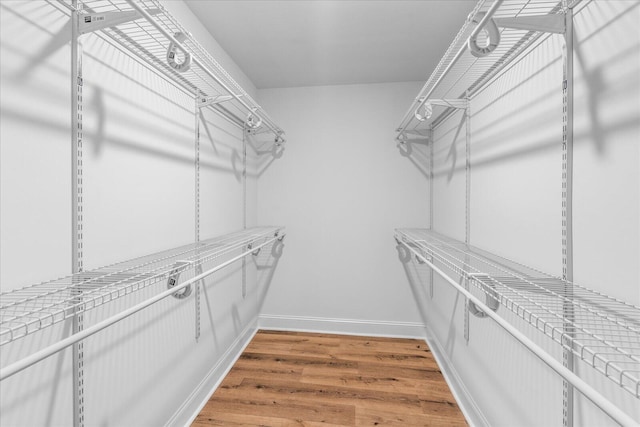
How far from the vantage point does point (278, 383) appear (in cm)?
172

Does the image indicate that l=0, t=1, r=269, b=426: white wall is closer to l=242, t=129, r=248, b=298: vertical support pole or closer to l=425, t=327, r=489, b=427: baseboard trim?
l=242, t=129, r=248, b=298: vertical support pole

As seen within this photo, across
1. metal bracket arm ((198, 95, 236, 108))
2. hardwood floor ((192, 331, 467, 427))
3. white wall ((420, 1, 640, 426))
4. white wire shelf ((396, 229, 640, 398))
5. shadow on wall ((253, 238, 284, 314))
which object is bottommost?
hardwood floor ((192, 331, 467, 427))

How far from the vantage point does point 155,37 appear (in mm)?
1056

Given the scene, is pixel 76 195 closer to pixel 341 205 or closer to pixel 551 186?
pixel 551 186

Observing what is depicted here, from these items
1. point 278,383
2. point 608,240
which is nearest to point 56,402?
point 278,383

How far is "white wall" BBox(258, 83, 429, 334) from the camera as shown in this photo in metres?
2.36

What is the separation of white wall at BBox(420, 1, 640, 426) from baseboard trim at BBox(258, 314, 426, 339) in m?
0.75

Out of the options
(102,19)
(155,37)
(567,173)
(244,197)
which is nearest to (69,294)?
(102,19)

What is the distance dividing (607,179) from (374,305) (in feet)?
6.18

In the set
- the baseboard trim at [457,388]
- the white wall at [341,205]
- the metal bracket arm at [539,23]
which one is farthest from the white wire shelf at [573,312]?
the white wall at [341,205]

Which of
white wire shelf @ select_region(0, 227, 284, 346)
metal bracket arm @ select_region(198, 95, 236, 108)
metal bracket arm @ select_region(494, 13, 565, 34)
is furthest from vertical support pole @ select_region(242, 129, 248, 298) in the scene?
metal bracket arm @ select_region(494, 13, 565, 34)

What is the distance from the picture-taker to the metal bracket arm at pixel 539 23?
0.78 metres

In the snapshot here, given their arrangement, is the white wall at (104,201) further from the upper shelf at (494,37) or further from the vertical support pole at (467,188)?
the vertical support pole at (467,188)

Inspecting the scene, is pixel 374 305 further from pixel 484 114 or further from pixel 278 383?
pixel 484 114
